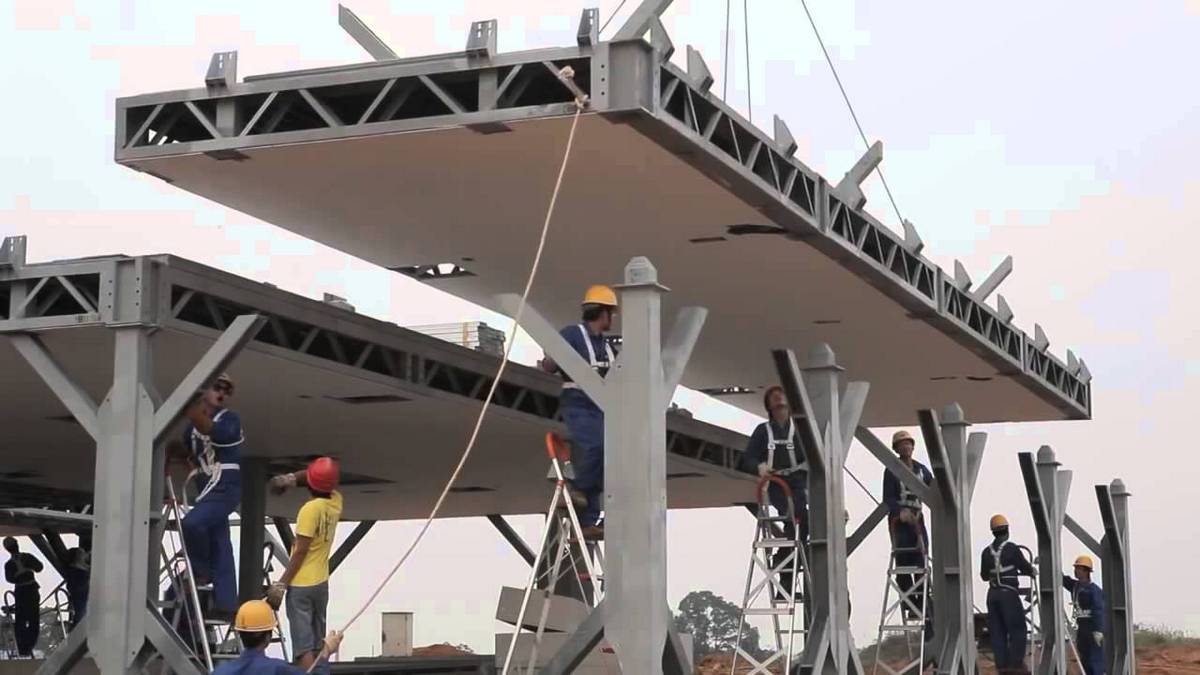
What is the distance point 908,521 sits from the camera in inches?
797

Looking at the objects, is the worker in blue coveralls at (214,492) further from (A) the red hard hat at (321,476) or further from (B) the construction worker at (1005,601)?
(B) the construction worker at (1005,601)

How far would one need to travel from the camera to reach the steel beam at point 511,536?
33.7m

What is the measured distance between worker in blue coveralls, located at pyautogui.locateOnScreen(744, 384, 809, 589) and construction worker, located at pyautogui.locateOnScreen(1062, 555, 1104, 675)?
970 centimetres

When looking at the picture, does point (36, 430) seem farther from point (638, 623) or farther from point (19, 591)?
point (638, 623)

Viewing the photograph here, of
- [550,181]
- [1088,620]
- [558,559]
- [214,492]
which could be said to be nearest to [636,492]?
[558,559]

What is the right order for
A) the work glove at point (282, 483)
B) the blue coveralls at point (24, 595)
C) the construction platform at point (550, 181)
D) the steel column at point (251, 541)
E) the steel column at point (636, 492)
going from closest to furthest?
the steel column at point (636, 492) < the construction platform at point (550, 181) < the work glove at point (282, 483) < the steel column at point (251, 541) < the blue coveralls at point (24, 595)

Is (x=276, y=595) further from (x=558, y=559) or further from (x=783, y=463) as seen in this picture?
(x=783, y=463)

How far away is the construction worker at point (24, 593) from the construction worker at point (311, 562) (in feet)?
56.6

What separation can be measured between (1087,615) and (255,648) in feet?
55.3

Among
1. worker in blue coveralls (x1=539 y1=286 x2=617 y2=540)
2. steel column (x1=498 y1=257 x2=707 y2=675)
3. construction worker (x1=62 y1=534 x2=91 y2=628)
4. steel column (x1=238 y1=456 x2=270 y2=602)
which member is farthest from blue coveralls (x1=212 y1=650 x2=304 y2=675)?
construction worker (x1=62 y1=534 x2=91 y2=628)

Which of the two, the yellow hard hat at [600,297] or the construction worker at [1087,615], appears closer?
the yellow hard hat at [600,297]

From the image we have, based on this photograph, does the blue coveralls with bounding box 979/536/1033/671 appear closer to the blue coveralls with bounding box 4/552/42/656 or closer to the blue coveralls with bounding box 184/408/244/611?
the blue coveralls with bounding box 184/408/244/611

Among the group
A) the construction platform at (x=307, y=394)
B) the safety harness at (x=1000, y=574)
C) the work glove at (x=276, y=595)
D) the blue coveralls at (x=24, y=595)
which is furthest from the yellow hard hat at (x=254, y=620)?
the blue coveralls at (x=24, y=595)

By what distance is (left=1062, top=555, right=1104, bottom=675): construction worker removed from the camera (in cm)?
2469
